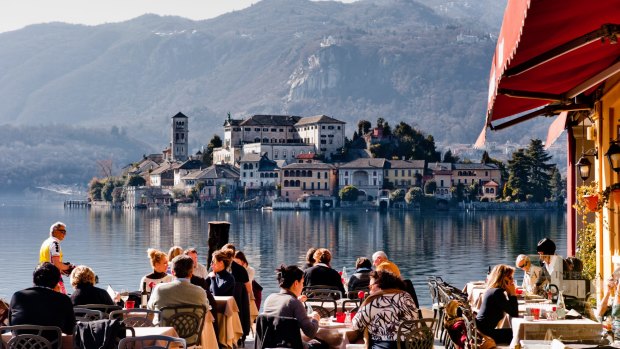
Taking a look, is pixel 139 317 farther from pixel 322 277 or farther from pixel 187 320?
pixel 322 277

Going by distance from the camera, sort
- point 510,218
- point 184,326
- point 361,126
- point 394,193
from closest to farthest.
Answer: point 184,326 < point 510,218 < point 394,193 < point 361,126

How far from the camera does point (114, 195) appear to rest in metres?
160

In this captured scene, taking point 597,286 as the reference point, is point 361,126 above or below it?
above

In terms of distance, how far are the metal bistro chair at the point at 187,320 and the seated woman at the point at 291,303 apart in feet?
2.66

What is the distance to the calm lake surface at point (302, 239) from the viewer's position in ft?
172

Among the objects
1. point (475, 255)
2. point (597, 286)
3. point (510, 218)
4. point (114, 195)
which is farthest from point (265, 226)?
point (597, 286)

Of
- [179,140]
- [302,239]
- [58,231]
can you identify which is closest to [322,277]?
[58,231]

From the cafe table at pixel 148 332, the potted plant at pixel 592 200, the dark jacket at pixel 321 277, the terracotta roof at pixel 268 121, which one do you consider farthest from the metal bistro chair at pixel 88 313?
the terracotta roof at pixel 268 121

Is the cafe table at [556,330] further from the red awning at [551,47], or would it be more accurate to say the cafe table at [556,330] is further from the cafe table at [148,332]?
the cafe table at [148,332]

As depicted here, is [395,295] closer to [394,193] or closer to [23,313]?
[23,313]

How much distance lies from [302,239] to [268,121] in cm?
6499

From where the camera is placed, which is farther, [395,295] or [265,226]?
[265,226]

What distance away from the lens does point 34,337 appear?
19.5ft

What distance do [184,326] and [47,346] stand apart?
1.39 meters
